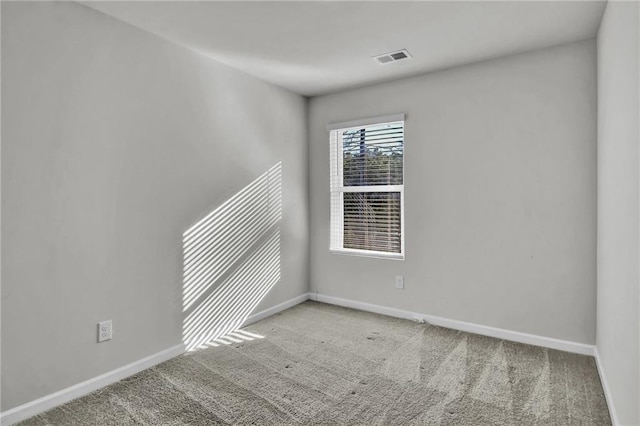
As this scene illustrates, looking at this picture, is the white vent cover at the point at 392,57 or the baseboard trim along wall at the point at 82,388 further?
the white vent cover at the point at 392,57

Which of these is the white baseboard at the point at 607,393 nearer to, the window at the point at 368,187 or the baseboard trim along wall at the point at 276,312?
the baseboard trim along wall at the point at 276,312

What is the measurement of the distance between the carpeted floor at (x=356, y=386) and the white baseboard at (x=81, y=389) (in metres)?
0.05

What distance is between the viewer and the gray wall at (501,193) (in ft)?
8.89

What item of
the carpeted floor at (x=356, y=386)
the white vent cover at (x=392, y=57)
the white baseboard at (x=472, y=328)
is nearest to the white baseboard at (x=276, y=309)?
the white baseboard at (x=472, y=328)

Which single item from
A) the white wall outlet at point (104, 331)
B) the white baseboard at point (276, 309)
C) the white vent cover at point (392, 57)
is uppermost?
the white vent cover at point (392, 57)

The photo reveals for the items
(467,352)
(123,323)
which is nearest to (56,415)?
(123,323)

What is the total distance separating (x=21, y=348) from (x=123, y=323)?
554 mm

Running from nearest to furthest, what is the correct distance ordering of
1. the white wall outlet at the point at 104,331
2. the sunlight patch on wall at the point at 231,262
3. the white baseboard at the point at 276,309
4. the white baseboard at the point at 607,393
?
1. the white baseboard at the point at 607,393
2. the white wall outlet at the point at 104,331
3. the sunlight patch on wall at the point at 231,262
4. the white baseboard at the point at 276,309

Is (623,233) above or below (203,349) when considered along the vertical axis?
above

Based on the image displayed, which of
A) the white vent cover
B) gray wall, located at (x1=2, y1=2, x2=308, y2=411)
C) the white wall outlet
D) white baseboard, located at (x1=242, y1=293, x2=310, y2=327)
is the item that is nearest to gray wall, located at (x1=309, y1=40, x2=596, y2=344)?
the white vent cover

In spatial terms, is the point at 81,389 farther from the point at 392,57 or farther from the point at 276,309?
the point at 392,57

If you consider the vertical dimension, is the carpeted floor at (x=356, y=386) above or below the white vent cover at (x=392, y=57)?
below

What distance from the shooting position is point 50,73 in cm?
203

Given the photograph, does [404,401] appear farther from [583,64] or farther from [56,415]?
[583,64]
